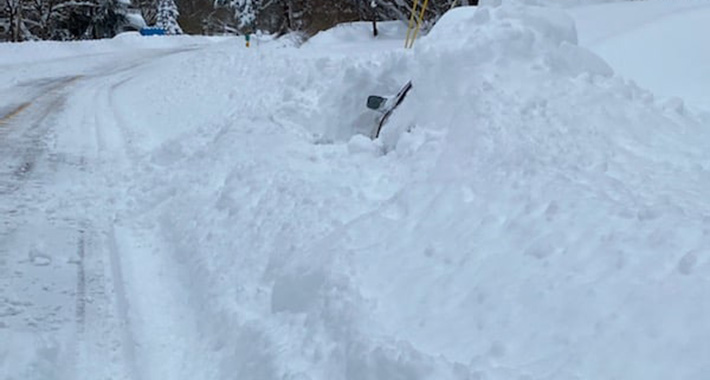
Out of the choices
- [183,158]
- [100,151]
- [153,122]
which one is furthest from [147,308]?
[153,122]

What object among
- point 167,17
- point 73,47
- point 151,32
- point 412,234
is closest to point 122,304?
point 412,234

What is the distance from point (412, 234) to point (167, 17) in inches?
2059

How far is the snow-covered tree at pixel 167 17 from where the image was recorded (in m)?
52.0

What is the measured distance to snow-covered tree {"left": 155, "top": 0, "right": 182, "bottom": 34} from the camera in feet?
171

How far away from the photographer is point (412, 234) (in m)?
4.36

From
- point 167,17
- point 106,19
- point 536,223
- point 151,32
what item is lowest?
point 151,32

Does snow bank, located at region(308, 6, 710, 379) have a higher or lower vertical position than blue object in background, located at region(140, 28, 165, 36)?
higher

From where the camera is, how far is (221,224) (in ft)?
19.3

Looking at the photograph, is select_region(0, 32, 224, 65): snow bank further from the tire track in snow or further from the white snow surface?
the tire track in snow

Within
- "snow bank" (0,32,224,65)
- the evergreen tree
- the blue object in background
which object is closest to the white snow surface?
"snow bank" (0,32,224,65)

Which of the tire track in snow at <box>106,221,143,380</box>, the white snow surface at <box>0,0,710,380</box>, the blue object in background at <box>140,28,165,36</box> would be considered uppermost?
the white snow surface at <box>0,0,710,380</box>

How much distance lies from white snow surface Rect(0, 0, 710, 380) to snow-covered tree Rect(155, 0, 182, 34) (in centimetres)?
4628

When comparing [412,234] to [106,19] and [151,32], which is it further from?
[151,32]

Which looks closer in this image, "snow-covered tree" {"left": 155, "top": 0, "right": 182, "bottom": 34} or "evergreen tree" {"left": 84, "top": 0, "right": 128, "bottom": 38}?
"evergreen tree" {"left": 84, "top": 0, "right": 128, "bottom": 38}
